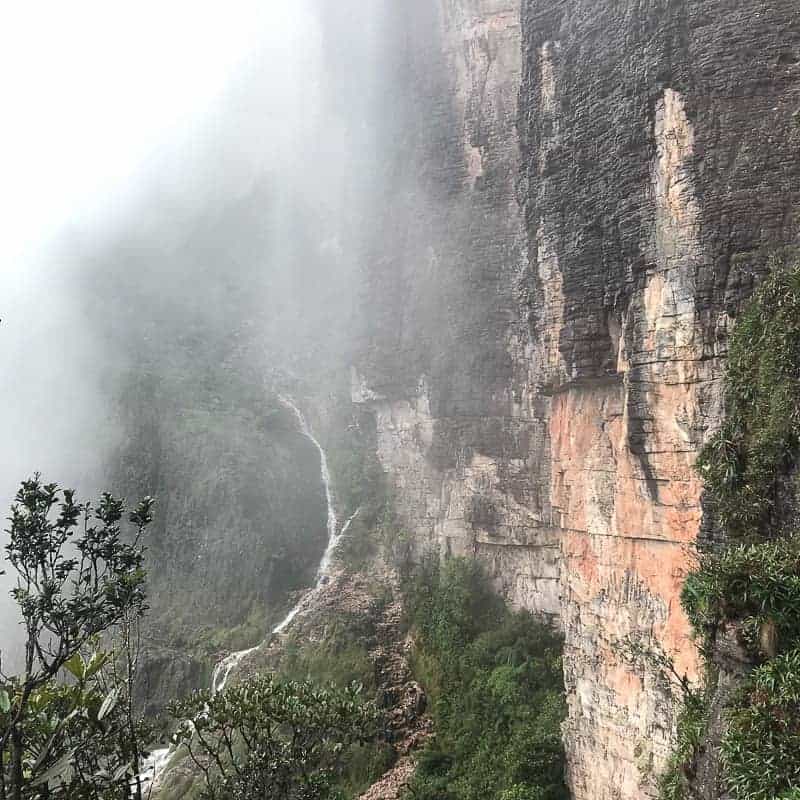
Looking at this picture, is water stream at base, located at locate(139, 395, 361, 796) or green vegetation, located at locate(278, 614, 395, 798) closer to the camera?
green vegetation, located at locate(278, 614, 395, 798)

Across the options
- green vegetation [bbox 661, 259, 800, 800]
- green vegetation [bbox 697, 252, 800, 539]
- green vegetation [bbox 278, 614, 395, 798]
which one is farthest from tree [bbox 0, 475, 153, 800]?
green vegetation [bbox 278, 614, 395, 798]

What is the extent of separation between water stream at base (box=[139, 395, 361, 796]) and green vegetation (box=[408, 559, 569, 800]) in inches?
142

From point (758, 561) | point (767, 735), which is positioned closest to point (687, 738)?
point (767, 735)

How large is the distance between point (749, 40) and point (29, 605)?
9.68m

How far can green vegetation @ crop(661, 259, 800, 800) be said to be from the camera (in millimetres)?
4871

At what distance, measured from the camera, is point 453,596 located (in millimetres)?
16578

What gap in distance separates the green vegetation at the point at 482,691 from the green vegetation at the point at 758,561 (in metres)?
5.08

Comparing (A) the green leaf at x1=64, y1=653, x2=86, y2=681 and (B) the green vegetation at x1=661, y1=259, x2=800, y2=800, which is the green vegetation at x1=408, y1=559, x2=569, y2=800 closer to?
(B) the green vegetation at x1=661, y1=259, x2=800, y2=800

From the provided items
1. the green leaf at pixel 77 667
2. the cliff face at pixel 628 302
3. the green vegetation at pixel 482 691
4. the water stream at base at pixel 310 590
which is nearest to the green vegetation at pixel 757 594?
the cliff face at pixel 628 302

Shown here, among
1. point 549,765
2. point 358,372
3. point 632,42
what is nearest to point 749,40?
point 632,42

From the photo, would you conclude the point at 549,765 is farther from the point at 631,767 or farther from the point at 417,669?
the point at 417,669

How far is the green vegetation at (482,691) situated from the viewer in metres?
11.9

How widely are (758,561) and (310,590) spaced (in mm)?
15923

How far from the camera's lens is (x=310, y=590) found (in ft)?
65.2
